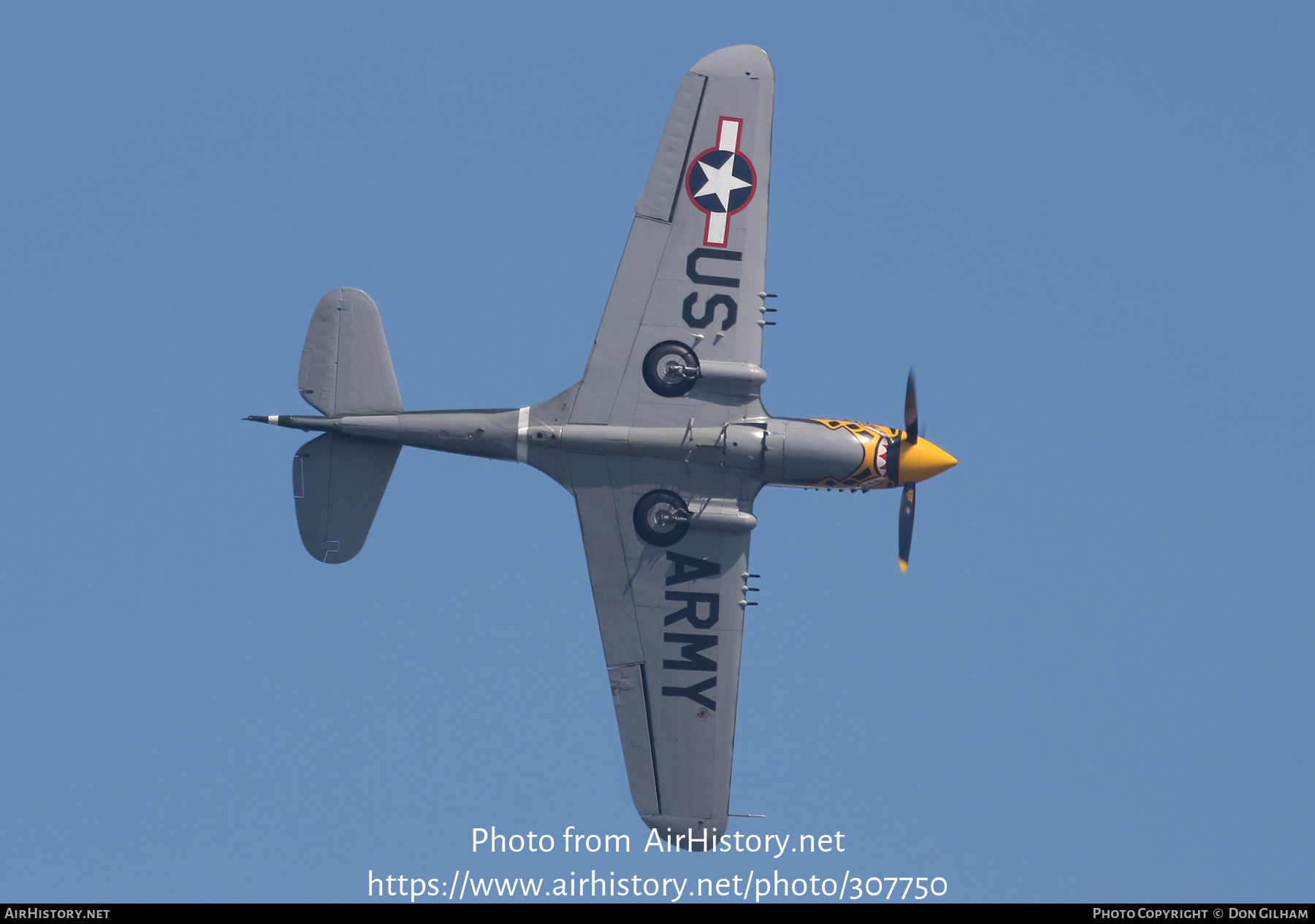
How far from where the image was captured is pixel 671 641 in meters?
26.4

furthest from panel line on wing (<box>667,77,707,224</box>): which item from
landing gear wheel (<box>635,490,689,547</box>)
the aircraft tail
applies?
the aircraft tail

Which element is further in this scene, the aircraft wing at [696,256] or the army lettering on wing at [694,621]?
the army lettering on wing at [694,621]

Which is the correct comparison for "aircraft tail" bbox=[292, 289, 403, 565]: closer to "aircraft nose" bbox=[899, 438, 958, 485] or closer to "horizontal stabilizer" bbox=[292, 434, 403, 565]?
"horizontal stabilizer" bbox=[292, 434, 403, 565]

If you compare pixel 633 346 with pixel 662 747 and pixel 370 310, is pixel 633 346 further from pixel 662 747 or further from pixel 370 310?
pixel 662 747

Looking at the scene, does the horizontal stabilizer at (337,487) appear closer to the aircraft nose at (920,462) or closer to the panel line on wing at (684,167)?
the panel line on wing at (684,167)

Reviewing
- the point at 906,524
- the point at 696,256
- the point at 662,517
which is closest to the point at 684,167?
the point at 696,256

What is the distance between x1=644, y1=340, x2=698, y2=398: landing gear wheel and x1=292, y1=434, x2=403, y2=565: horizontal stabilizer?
4.80 metres

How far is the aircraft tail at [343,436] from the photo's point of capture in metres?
25.9

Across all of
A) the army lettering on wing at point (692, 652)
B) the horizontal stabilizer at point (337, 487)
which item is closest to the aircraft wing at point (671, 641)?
the army lettering on wing at point (692, 652)

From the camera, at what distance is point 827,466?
25500 mm

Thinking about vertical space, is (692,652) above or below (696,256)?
below

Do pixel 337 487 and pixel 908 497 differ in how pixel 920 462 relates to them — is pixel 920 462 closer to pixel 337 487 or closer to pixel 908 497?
pixel 908 497

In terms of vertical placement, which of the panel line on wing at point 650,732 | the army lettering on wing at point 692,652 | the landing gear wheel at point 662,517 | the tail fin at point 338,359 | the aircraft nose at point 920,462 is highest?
the tail fin at point 338,359

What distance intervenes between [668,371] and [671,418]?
85cm
